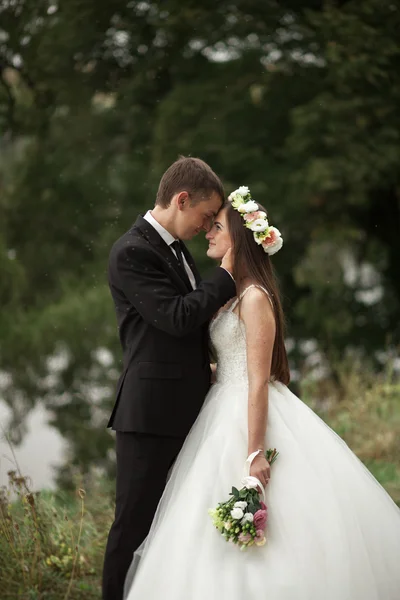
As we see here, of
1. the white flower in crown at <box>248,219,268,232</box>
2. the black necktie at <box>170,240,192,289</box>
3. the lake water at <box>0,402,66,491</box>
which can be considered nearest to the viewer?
the white flower in crown at <box>248,219,268,232</box>

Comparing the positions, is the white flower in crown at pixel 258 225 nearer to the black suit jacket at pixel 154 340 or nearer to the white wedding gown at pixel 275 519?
the black suit jacket at pixel 154 340

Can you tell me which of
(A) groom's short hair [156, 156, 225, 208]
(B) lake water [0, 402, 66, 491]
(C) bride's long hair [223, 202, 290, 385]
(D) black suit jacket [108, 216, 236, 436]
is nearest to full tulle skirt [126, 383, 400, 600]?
(D) black suit jacket [108, 216, 236, 436]

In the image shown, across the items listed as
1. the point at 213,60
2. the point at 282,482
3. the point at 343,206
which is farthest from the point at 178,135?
the point at 282,482

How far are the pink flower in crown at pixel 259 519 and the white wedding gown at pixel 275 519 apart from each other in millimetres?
94

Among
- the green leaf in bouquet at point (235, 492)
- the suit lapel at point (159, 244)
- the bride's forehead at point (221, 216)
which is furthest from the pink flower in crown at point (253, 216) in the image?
the green leaf in bouquet at point (235, 492)

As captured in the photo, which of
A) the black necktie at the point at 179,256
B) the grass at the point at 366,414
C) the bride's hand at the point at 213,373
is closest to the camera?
the black necktie at the point at 179,256

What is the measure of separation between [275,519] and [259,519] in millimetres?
131

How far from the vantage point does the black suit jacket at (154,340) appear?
10.4ft

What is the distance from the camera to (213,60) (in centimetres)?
806

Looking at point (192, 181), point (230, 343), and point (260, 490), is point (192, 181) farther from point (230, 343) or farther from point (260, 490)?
point (260, 490)

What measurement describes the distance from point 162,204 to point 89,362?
514 cm

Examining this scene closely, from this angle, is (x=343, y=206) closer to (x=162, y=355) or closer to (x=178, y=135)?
(x=178, y=135)

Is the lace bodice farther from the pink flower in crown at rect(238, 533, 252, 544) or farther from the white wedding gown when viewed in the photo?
the pink flower in crown at rect(238, 533, 252, 544)

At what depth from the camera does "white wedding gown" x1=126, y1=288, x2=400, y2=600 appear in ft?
9.76
